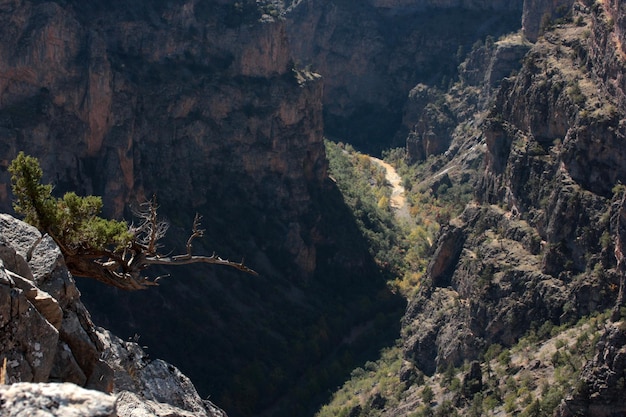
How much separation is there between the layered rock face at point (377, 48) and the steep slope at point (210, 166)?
62.4 meters

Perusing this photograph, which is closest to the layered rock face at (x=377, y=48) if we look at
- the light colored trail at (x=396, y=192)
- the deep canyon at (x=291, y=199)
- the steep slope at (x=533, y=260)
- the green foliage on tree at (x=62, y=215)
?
the light colored trail at (x=396, y=192)

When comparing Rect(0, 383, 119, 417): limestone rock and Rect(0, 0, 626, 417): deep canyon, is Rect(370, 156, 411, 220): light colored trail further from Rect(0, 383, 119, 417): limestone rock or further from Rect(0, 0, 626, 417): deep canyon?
Rect(0, 383, 119, 417): limestone rock

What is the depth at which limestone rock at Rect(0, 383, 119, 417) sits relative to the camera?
15.1 m

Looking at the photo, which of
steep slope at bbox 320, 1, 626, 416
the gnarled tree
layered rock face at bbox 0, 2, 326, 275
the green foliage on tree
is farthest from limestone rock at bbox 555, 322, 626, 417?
layered rock face at bbox 0, 2, 326, 275

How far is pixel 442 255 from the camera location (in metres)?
102

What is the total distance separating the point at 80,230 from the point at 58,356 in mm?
10134

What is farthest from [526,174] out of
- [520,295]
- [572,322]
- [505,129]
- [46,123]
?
[46,123]

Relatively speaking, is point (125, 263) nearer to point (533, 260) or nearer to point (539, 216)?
point (533, 260)

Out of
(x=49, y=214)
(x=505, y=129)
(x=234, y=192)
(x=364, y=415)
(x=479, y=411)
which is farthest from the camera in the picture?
(x=234, y=192)

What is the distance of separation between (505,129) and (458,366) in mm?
26814

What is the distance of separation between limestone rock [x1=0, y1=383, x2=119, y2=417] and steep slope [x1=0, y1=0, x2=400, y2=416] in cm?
7456

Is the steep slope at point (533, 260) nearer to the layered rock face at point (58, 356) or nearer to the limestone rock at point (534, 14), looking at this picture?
the layered rock face at point (58, 356)

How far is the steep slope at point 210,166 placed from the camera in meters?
94.6

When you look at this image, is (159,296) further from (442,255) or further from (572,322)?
(572,322)
